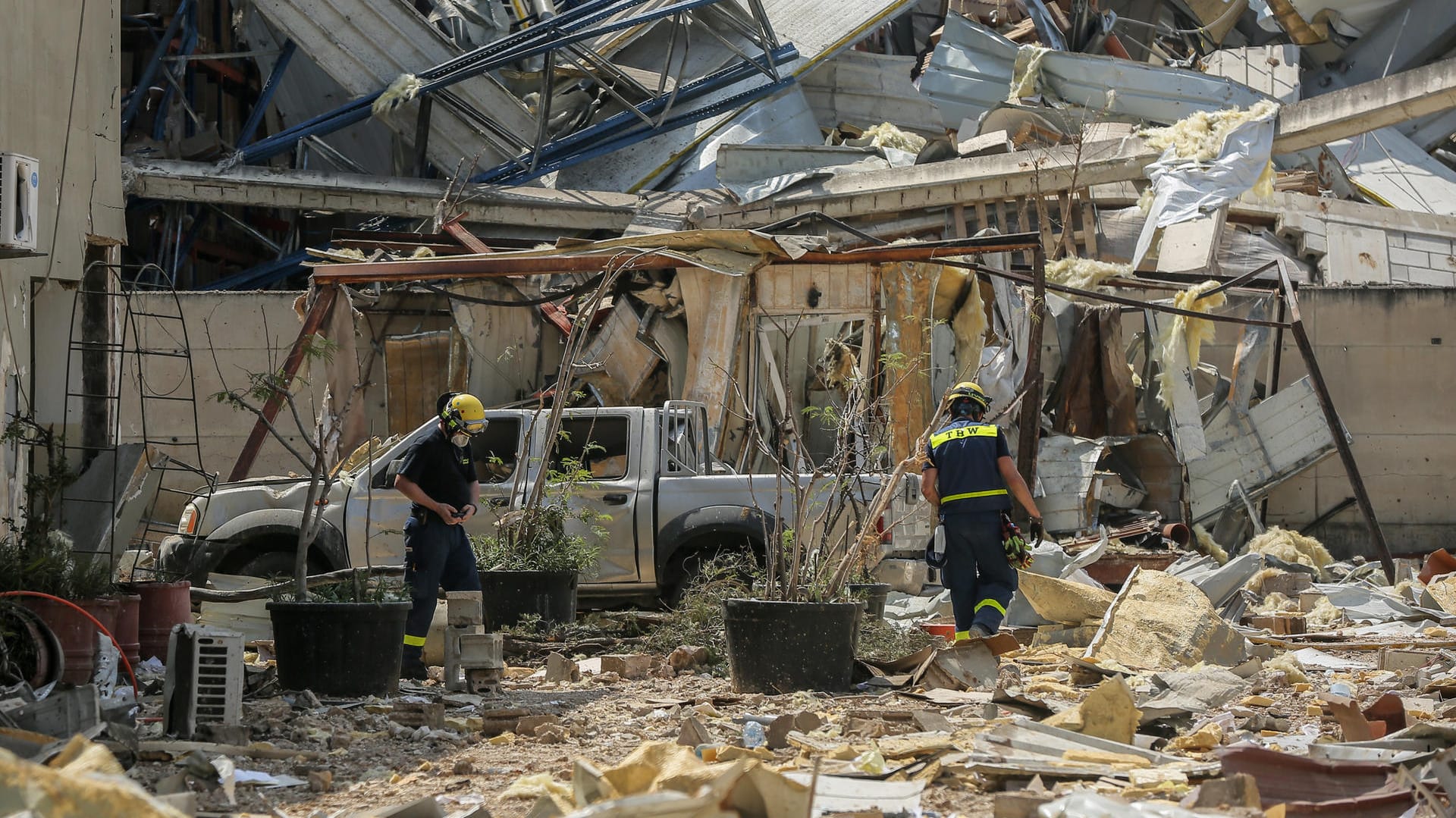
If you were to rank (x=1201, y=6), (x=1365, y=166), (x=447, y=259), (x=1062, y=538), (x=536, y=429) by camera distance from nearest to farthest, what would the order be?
(x=536, y=429), (x=447, y=259), (x=1062, y=538), (x=1365, y=166), (x=1201, y=6)

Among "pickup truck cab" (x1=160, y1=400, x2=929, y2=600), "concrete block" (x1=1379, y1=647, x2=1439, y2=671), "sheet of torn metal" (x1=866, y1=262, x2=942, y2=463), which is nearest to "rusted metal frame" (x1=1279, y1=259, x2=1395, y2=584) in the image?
"sheet of torn metal" (x1=866, y1=262, x2=942, y2=463)

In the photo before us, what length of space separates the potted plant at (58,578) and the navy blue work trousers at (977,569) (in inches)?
174

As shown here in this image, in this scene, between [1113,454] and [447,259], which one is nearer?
[447,259]

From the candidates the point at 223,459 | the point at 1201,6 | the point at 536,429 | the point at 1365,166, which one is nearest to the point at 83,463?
the point at 536,429

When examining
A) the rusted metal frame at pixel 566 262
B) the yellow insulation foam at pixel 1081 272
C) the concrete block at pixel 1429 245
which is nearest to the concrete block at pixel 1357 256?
the concrete block at pixel 1429 245

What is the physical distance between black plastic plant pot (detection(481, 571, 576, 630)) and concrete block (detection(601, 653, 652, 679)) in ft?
3.39

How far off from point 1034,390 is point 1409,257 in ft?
27.7

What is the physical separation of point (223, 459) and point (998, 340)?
7.96 m

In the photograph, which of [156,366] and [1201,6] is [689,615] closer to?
[156,366]

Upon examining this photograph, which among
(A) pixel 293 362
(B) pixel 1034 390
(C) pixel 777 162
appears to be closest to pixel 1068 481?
(B) pixel 1034 390

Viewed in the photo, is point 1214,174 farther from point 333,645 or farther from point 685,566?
point 333,645

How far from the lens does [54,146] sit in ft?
29.6

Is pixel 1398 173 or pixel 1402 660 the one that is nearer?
pixel 1402 660

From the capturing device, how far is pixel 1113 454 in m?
15.5
